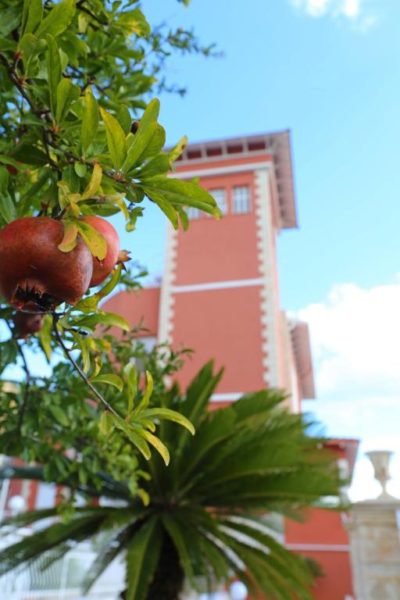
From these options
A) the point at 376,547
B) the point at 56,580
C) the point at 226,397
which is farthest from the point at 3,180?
the point at 226,397

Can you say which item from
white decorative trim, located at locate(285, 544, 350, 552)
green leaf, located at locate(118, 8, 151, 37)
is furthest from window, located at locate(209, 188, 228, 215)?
green leaf, located at locate(118, 8, 151, 37)

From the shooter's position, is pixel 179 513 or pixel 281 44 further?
pixel 281 44

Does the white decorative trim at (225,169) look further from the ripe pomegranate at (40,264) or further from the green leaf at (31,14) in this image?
the ripe pomegranate at (40,264)

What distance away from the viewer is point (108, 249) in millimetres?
778

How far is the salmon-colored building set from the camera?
417 inches

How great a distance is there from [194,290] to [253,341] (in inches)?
82.2

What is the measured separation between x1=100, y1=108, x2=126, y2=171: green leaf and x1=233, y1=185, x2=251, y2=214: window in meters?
12.9

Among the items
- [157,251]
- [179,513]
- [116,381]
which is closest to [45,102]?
[116,381]

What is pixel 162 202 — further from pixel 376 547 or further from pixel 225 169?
pixel 225 169

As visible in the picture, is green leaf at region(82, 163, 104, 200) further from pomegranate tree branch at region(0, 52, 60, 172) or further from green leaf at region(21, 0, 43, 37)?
green leaf at region(21, 0, 43, 37)

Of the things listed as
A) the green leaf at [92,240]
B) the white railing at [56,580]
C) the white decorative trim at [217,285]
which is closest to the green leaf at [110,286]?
the green leaf at [92,240]

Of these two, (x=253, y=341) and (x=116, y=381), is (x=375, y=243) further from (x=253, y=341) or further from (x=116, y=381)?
(x=253, y=341)

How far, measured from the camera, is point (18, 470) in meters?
5.45

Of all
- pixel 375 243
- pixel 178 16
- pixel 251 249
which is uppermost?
pixel 251 249
